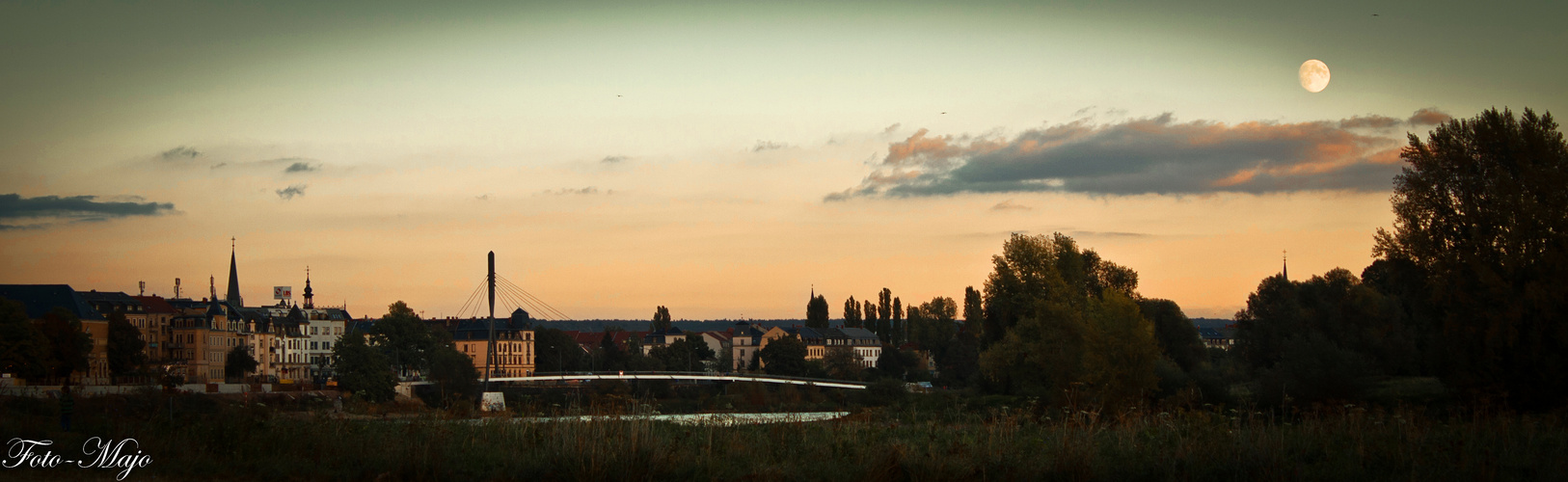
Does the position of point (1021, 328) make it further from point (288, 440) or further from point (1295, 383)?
point (288, 440)

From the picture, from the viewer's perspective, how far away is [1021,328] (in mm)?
63969

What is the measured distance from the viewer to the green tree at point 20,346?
64625 millimetres

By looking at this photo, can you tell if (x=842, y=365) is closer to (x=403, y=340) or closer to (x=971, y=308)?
(x=971, y=308)

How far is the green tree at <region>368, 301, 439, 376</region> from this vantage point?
349 ft

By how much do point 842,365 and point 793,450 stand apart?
366 ft

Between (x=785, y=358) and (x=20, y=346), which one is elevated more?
(x=20, y=346)

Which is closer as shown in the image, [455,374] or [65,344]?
[65,344]

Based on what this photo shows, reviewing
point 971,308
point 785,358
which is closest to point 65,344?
point 785,358

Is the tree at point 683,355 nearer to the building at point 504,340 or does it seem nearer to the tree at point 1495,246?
the building at point 504,340

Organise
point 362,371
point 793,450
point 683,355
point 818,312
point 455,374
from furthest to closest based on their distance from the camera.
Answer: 1. point 818,312
2. point 683,355
3. point 455,374
4. point 362,371
5. point 793,450

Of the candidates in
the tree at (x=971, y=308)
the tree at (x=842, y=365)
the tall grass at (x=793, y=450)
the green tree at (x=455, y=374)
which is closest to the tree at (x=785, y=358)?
the tree at (x=842, y=365)

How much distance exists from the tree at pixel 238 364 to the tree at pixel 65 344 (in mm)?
36721

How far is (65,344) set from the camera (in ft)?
242

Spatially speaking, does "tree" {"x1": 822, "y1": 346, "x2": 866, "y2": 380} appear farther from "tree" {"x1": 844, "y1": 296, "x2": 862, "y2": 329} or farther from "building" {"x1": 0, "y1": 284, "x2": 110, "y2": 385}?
"building" {"x1": 0, "y1": 284, "x2": 110, "y2": 385}
